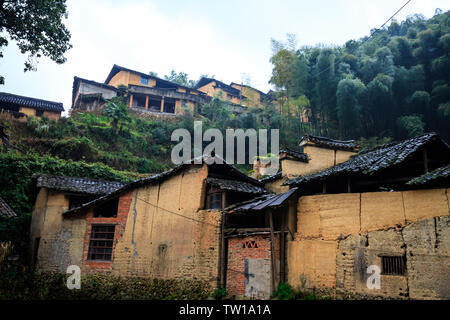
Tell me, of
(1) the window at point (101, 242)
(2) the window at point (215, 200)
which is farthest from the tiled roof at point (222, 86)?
(2) the window at point (215, 200)

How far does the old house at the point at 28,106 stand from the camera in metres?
24.7

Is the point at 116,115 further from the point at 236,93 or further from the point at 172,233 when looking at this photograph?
the point at 236,93

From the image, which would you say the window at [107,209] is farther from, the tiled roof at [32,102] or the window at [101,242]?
the tiled roof at [32,102]

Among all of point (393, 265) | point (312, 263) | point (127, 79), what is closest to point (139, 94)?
point (127, 79)

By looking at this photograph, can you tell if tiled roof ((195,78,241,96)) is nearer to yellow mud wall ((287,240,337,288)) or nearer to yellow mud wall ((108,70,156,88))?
yellow mud wall ((108,70,156,88))

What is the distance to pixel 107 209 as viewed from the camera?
48.1 ft

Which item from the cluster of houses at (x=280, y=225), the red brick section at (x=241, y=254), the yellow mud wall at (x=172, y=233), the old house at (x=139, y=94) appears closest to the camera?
the cluster of houses at (x=280, y=225)

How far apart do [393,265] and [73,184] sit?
42.3 ft

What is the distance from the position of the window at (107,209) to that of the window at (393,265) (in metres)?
10.8

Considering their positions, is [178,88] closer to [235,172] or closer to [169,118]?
[169,118]

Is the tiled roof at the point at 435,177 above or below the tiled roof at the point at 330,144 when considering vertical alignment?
below

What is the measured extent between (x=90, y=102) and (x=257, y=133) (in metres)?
15.6

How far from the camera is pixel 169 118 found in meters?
31.1

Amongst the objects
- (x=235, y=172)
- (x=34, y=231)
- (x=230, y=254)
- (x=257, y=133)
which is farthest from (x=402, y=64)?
(x=34, y=231)
